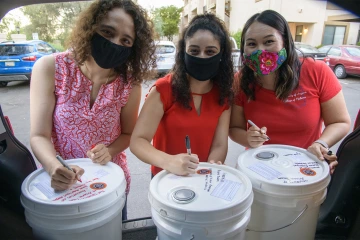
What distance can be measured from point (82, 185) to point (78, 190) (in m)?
0.04

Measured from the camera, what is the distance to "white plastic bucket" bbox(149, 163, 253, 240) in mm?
896

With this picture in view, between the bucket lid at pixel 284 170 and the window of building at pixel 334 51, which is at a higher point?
the bucket lid at pixel 284 170

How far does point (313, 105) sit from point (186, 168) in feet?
3.24

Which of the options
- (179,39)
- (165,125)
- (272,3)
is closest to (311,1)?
(179,39)

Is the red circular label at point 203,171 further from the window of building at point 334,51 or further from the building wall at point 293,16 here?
the building wall at point 293,16

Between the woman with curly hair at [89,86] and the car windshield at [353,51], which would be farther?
the car windshield at [353,51]

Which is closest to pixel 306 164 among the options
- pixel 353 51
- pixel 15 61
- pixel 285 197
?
pixel 285 197

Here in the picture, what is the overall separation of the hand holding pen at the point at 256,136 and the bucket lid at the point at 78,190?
2.41ft

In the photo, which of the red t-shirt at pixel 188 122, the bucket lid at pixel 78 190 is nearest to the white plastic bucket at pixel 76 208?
the bucket lid at pixel 78 190

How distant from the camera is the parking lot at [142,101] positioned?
2953mm

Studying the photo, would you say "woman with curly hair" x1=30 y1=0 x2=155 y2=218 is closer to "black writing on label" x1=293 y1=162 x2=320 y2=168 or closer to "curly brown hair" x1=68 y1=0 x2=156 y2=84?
"curly brown hair" x1=68 y1=0 x2=156 y2=84

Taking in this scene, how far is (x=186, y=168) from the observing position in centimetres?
113

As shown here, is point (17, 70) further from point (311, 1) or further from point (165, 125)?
point (311, 1)

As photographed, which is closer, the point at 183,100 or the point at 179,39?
the point at 183,100
